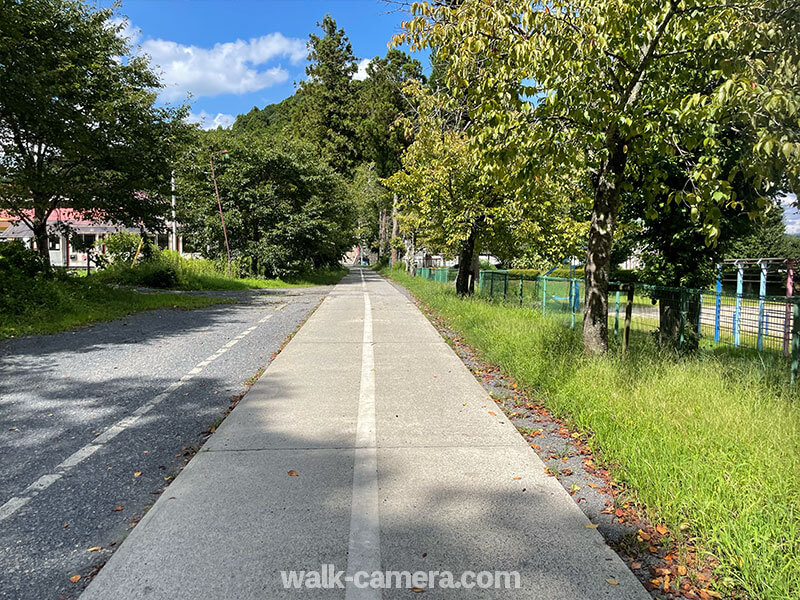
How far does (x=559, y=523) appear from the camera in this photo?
3211 mm

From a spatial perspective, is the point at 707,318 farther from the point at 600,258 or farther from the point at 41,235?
the point at 41,235

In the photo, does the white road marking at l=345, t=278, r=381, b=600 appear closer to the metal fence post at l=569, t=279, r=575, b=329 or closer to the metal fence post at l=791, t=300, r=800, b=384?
the metal fence post at l=791, t=300, r=800, b=384

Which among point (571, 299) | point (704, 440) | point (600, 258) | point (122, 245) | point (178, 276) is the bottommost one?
point (704, 440)

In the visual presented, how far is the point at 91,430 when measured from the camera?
15.8 feet

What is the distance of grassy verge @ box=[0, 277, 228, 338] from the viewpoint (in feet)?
34.2

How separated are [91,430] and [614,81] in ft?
21.6

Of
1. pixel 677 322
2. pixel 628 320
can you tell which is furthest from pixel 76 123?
pixel 677 322

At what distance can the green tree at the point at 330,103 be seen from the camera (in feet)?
153

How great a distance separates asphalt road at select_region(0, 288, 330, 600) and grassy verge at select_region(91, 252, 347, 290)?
13.1m

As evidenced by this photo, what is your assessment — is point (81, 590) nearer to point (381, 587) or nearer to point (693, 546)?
point (381, 587)

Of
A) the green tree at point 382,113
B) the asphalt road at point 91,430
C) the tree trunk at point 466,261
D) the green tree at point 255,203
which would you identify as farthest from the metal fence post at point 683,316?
the green tree at point 382,113

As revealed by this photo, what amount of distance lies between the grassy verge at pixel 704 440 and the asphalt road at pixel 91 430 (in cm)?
294

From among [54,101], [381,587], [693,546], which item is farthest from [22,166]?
[693,546]

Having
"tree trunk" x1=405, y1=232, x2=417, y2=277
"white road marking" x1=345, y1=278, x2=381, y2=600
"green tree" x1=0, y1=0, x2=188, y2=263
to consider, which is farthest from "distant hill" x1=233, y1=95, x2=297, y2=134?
"white road marking" x1=345, y1=278, x2=381, y2=600
